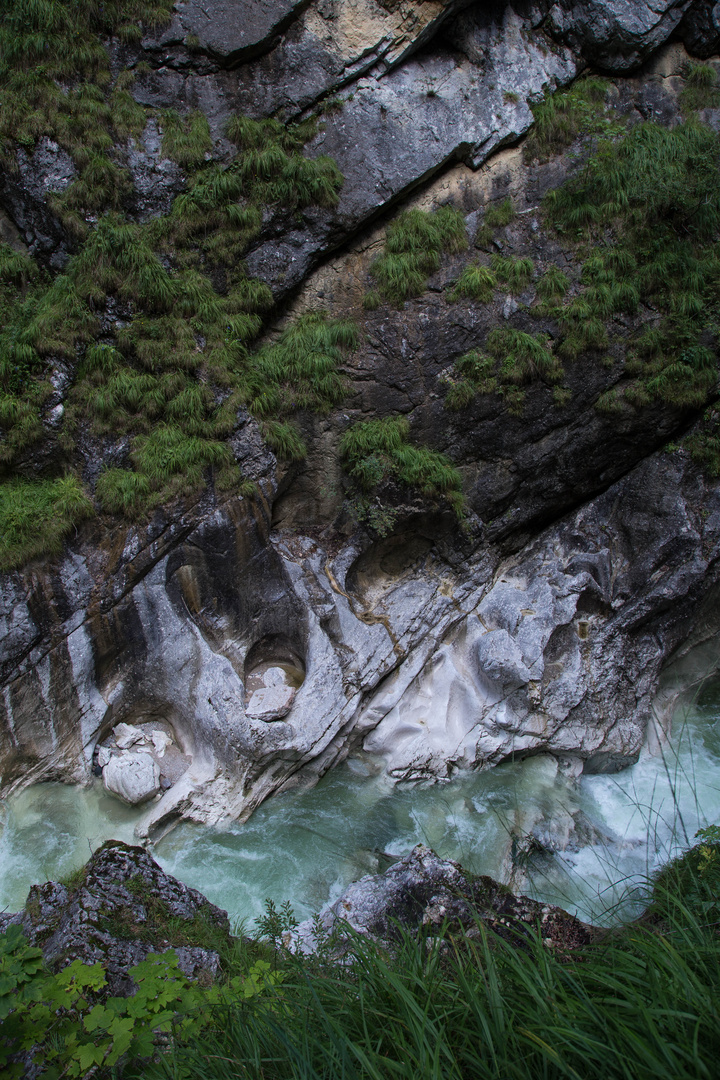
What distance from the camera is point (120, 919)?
172 inches

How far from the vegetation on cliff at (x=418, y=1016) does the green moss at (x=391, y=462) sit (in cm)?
635

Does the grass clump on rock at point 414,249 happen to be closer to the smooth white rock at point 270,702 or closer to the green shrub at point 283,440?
the green shrub at point 283,440

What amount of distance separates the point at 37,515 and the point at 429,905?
6.05m

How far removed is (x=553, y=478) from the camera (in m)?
9.33

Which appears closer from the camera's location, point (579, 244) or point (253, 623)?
point (253, 623)

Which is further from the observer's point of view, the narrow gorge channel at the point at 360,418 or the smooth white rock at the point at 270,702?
the smooth white rock at the point at 270,702

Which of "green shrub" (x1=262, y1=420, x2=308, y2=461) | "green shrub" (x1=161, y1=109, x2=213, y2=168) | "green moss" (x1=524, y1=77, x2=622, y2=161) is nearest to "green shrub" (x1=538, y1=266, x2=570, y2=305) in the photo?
"green moss" (x1=524, y1=77, x2=622, y2=161)

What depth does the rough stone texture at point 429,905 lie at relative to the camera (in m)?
4.47

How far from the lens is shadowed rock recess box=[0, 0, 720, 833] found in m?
7.59

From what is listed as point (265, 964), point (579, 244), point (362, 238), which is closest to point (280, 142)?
point (362, 238)

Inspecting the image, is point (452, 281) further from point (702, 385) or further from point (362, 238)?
point (702, 385)

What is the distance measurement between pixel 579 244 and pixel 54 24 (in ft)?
27.1

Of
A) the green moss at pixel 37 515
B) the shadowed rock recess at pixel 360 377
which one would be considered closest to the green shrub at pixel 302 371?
the shadowed rock recess at pixel 360 377

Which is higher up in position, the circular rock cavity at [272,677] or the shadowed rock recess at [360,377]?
the shadowed rock recess at [360,377]
